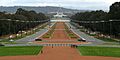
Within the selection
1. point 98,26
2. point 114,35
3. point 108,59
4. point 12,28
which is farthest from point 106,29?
point 108,59

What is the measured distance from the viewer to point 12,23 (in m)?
140

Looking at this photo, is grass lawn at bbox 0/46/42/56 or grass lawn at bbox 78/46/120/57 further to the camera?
grass lawn at bbox 0/46/42/56

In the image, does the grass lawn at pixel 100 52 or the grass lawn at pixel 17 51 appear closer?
the grass lawn at pixel 100 52

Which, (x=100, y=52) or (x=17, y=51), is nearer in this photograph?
(x=100, y=52)

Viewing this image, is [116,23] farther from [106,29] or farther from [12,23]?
[12,23]

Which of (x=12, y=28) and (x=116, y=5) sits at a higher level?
(x=116, y=5)

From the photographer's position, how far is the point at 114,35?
125125 millimetres

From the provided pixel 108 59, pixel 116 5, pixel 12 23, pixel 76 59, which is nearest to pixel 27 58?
pixel 76 59

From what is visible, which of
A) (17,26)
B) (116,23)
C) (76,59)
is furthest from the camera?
(17,26)

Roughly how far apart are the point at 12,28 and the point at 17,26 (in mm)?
9692

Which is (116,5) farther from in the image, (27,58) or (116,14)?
(27,58)

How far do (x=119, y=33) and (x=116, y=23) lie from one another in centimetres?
345

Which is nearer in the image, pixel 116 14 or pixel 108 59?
pixel 108 59

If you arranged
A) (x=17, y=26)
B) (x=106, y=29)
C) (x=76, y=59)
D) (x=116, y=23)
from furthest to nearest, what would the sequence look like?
(x=17, y=26) < (x=106, y=29) < (x=116, y=23) < (x=76, y=59)
